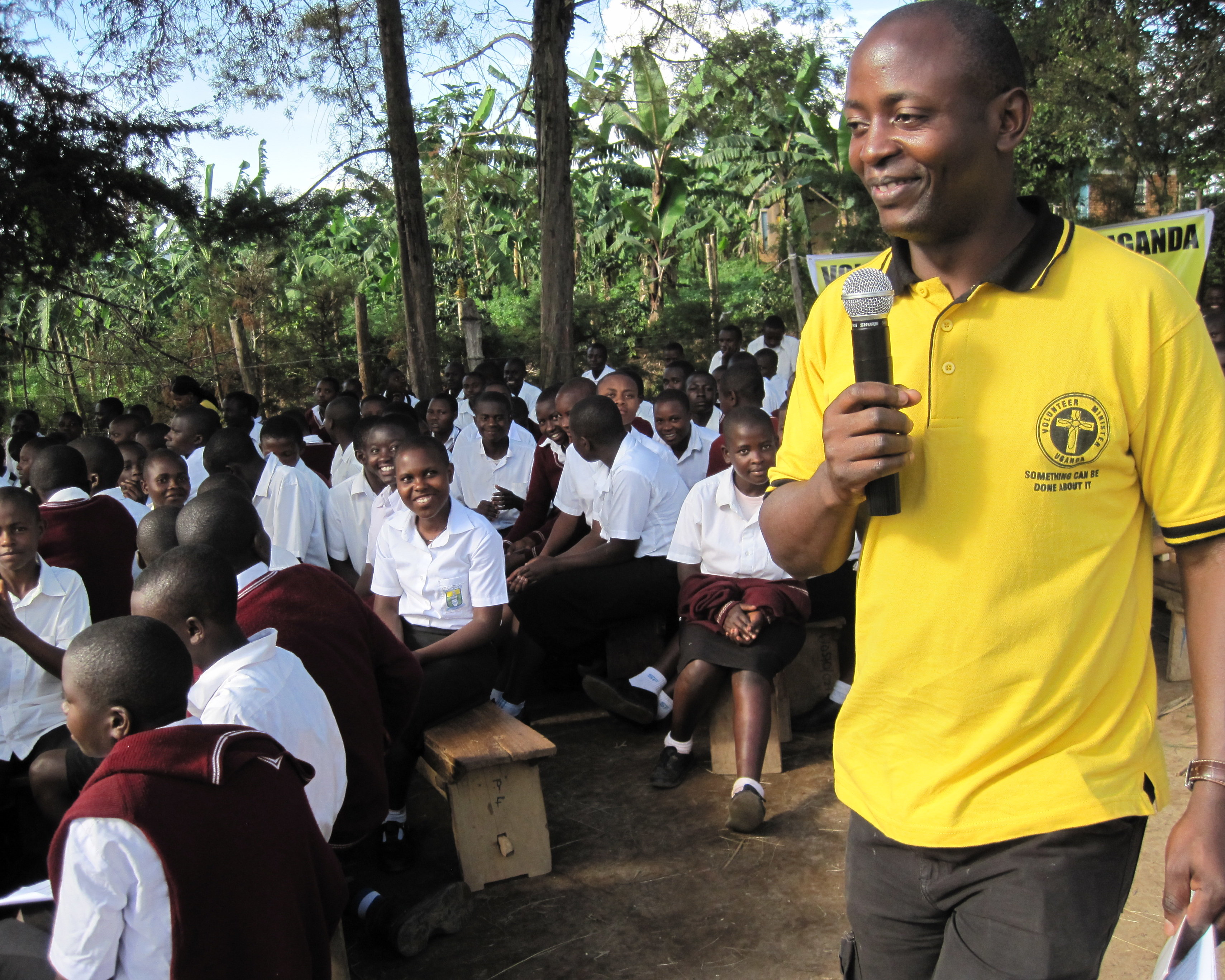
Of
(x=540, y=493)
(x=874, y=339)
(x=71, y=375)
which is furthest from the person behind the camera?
(x=71, y=375)

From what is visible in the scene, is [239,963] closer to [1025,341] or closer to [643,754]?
[1025,341]

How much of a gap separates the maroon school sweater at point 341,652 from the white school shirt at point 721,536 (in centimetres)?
171

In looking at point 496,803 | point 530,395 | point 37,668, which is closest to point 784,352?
point 530,395

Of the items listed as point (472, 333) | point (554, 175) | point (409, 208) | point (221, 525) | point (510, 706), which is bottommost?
point (510, 706)

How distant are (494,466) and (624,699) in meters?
2.57

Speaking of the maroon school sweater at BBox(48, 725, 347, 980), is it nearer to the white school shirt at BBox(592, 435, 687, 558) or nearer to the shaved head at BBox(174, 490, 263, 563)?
the shaved head at BBox(174, 490, 263, 563)

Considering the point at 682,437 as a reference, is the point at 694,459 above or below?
below

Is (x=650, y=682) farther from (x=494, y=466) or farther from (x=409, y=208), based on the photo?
(x=409, y=208)

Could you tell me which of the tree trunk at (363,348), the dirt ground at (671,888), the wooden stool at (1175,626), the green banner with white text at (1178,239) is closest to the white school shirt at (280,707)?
the dirt ground at (671,888)

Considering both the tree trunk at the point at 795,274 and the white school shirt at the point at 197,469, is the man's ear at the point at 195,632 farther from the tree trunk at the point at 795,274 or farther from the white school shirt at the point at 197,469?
the tree trunk at the point at 795,274

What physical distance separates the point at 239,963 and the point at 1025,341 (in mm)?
1868

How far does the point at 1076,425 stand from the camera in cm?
145

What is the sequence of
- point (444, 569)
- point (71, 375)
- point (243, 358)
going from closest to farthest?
point (444, 569), point (71, 375), point (243, 358)

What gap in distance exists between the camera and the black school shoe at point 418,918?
3.26 m
